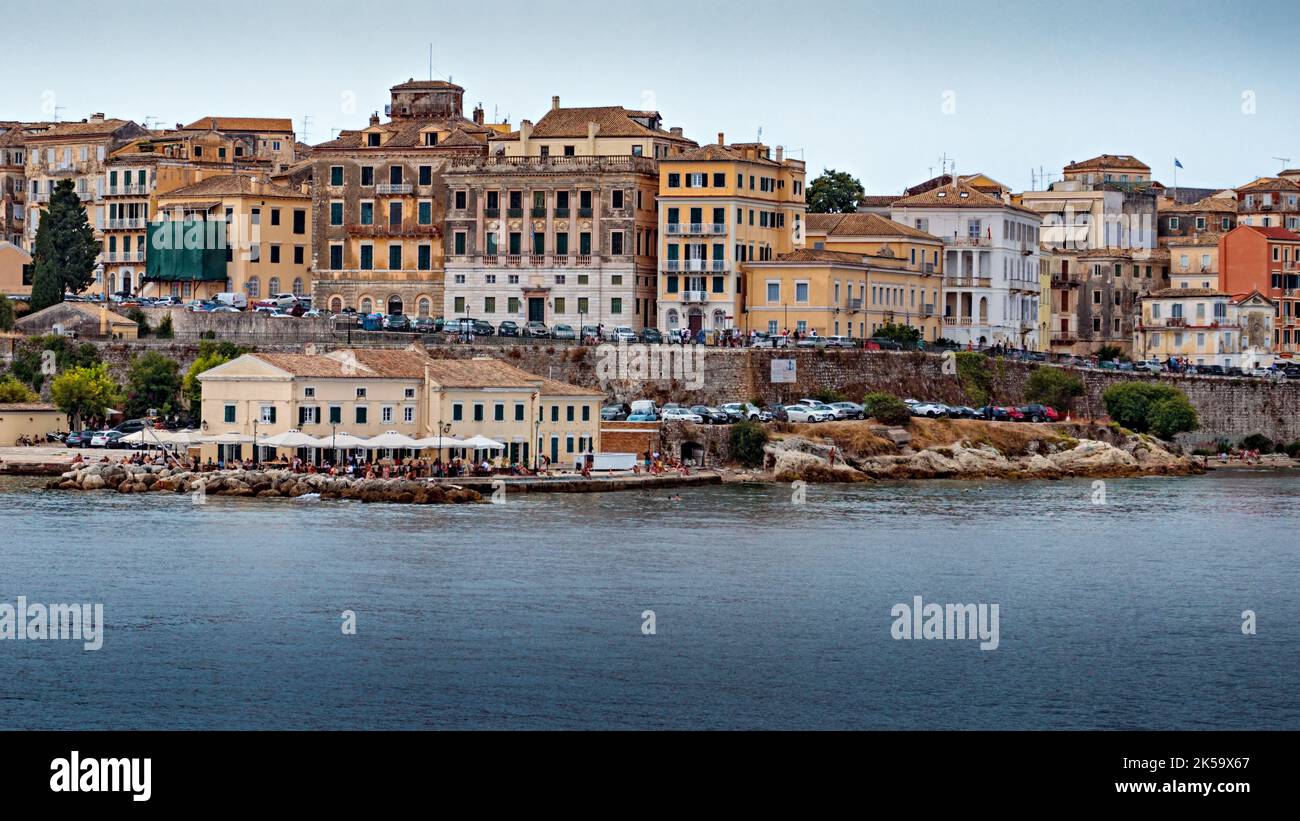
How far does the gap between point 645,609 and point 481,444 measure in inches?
947

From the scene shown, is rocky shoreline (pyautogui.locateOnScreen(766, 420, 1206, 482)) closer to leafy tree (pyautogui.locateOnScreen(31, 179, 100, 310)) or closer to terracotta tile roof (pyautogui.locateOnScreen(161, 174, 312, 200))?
→ terracotta tile roof (pyautogui.locateOnScreen(161, 174, 312, 200))

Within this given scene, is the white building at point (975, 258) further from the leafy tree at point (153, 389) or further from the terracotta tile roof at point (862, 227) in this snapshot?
the leafy tree at point (153, 389)

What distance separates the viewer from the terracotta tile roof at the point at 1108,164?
12712cm

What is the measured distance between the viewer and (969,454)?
277ft

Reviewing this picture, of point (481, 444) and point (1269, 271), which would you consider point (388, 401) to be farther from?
point (1269, 271)

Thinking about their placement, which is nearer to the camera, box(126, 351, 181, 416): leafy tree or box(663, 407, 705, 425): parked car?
box(663, 407, 705, 425): parked car

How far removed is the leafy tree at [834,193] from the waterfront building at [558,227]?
61.1ft

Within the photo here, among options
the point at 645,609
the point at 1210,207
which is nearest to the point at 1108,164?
the point at 1210,207

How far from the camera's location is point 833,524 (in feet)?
224

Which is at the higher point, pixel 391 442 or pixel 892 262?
pixel 892 262

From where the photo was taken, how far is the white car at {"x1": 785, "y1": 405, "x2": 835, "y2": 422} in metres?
84.1

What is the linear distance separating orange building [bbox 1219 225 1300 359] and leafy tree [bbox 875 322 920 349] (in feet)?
86.6

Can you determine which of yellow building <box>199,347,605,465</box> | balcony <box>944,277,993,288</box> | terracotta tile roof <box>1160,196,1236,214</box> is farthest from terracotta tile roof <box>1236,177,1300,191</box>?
yellow building <box>199,347,605,465</box>

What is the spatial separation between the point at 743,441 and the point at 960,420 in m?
9.07
